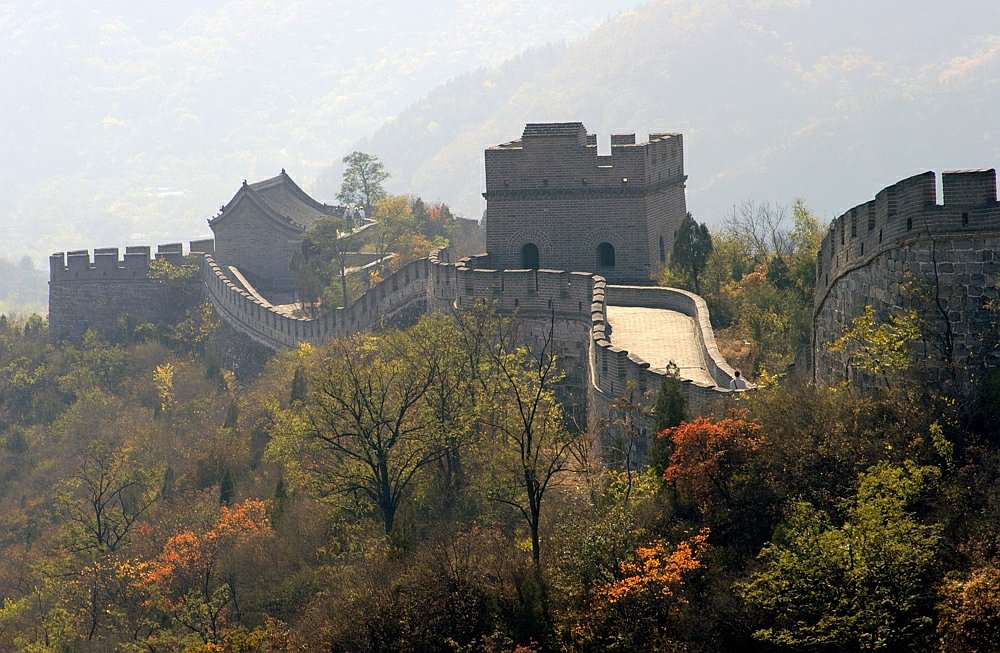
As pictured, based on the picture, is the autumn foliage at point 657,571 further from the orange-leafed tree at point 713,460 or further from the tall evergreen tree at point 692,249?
the tall evergreen tree at point 692,249

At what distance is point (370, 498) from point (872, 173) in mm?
162373

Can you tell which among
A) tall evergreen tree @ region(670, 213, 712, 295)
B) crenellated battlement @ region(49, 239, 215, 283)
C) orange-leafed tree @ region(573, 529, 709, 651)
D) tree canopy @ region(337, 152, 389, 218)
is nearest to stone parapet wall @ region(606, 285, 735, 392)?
tall evergreen tree @ region(670, 213, 712, 295)

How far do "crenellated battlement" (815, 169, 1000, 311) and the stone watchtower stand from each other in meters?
18.6

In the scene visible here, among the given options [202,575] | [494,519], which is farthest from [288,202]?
[494,519]

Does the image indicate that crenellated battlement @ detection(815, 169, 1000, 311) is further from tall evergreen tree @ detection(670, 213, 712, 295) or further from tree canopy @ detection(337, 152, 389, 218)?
tree canopy @ detection(337, 152, 389, 218)

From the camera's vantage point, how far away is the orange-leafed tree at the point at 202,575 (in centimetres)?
2847

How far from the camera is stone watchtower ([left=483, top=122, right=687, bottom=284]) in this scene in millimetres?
39938

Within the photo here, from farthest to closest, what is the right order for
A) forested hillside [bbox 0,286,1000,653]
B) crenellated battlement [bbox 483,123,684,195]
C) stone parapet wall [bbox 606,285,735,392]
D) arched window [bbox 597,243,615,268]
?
1. arched window [bbox 597,243,615,268]
2. crenellated battlement [bbox 483,123,684,195]
3. stone parapet wall [bbox 606,285,735,392]
4. forested hillside [bbox 0,286,1000,653]

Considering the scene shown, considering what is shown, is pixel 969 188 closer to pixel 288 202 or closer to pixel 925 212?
pixel 925 212

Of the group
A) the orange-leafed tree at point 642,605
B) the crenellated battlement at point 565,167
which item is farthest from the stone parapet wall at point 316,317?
the orange-leafed tree at point 642,605

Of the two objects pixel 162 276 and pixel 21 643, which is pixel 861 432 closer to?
pixel 21 643

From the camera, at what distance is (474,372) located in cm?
3138

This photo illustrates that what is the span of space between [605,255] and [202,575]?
47.0ft

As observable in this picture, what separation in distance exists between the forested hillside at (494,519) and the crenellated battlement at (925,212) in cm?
122
